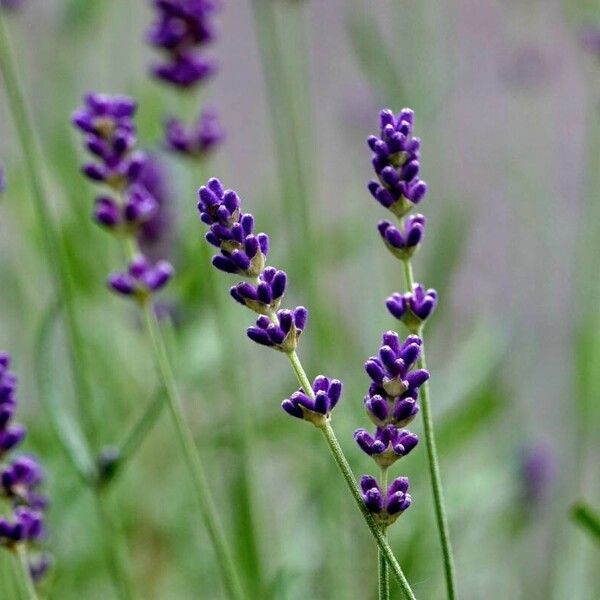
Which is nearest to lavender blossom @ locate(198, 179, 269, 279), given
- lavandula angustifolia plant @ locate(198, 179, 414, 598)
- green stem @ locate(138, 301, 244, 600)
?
lavandula angustifolia plant @ locate(198, 179, 414, 598)

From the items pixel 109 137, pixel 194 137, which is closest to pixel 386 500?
pixel 109 137

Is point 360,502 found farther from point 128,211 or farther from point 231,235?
point 128,211

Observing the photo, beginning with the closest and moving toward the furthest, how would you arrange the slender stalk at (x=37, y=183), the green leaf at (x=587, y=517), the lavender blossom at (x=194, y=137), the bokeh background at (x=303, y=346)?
the green leaf at (x=587, y=517), the slender stalk at (x=37, y=183), the lavender blossom at (x=194, y=137), the bokeh background at (x=303, y=346)

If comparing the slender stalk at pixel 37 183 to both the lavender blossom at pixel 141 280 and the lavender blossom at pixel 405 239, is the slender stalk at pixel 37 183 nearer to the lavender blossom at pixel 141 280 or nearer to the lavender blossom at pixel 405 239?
the lavender blossom at pixel 141 280

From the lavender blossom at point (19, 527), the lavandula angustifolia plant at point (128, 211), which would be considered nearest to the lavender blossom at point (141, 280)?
the lavandula angustifolia plant at point (128, 211)

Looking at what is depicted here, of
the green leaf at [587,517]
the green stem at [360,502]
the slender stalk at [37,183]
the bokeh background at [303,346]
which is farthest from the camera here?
the bokeh background at [303,346]
